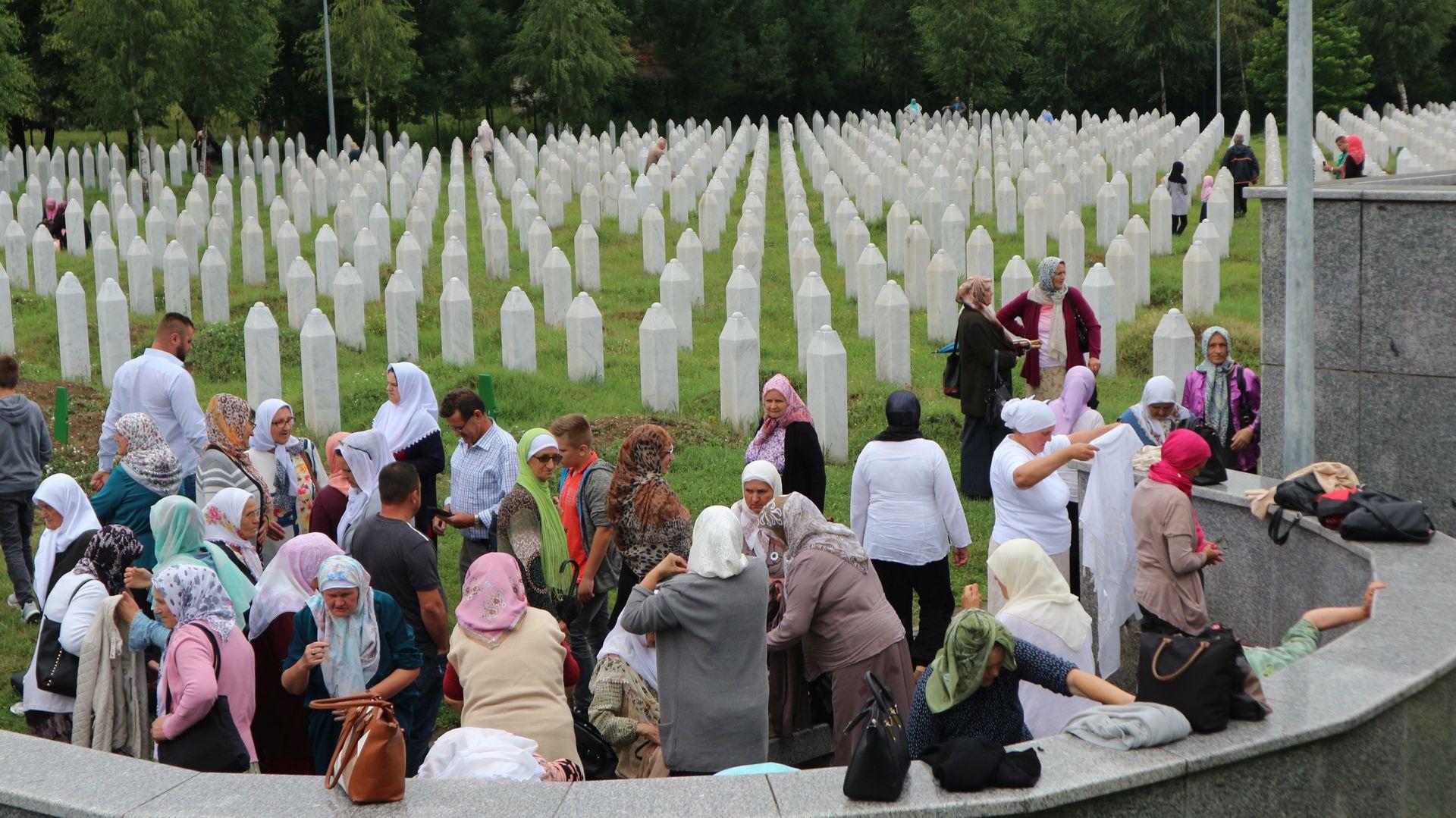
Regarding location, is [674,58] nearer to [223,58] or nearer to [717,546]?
[223,58]

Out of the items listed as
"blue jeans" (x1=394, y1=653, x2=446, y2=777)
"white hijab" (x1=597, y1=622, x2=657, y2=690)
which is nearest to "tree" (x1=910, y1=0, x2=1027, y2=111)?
"blue jeans" (x1=394, y1=653, x2=446, y2=777)

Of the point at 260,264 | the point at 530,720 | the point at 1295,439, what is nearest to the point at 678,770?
the point at 530,720

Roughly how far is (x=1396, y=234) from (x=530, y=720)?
561cm

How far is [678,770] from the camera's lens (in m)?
6.10

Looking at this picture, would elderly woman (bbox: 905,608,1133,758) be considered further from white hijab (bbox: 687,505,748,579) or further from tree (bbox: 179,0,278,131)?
tree (bbox: 179,0,278,131)

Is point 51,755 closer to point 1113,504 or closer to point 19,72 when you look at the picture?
point 1113,504

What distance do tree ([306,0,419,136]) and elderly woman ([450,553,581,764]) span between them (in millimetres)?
30221

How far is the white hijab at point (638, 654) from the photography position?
21.1 feet

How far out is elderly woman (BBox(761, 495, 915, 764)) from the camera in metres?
6.45

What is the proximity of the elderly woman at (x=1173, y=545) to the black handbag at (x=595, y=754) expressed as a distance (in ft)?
8.11

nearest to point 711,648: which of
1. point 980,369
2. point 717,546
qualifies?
point 717,546

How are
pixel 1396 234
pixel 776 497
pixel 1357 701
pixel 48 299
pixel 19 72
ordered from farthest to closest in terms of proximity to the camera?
pixel 19 72
pixel 48 299
pixel 1396 234
pixel 776 497
pixel 1357 701

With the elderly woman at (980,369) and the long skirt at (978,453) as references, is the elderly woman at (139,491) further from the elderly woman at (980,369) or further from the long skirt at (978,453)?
the long skirt at (978,453)

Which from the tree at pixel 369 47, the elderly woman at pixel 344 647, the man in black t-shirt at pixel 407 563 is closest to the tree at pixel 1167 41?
the tree at pixel 369 47
